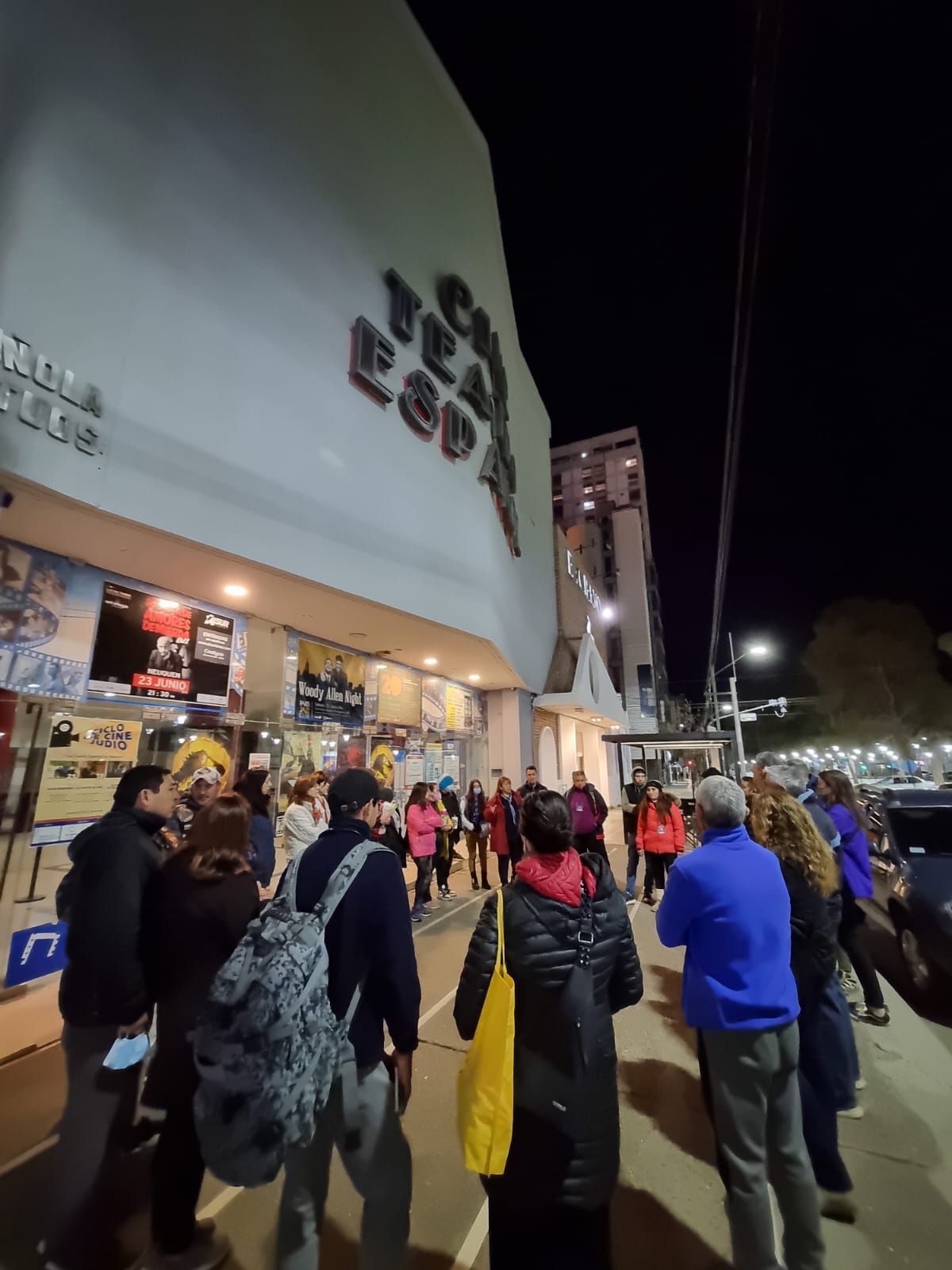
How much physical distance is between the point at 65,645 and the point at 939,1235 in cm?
782

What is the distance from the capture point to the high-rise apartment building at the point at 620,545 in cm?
3859

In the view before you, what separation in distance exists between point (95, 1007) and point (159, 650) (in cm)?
509

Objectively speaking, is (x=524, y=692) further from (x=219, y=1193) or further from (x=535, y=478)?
(x=219, y=1193)

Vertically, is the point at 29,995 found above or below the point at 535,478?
below

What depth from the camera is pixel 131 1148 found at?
2.79 m

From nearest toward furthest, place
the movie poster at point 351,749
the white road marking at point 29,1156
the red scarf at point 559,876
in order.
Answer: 1. the red scarf at point 559,876
2. the white road marking at point 29,1156
3. the movie poster at point 351,749

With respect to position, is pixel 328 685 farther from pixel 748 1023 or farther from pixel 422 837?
pixel 748 1023

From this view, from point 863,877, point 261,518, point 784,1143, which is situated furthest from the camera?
point 261,518

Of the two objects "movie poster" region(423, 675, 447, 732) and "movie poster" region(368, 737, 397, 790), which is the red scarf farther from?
"movie poster" region(423, 675, 447, 732)

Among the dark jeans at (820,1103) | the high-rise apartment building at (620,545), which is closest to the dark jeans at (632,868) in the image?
the dark jeans at (820,1103)

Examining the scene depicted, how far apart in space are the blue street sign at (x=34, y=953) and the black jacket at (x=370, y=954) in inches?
183

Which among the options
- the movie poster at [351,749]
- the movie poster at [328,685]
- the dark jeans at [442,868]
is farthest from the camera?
the movie poster at [351,749]

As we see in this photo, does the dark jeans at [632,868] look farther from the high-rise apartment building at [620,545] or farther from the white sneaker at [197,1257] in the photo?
the high-rise apartment building at [620,545]

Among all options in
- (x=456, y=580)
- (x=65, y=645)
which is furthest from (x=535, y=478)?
(x=65, y=645)
